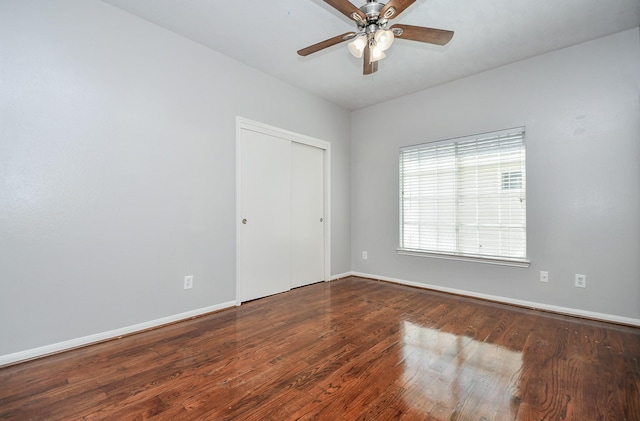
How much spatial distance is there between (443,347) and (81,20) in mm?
3767

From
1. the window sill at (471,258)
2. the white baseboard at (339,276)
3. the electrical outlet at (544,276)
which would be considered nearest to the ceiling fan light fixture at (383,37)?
the window sill at (471,258)

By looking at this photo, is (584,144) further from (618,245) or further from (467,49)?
(467,49)

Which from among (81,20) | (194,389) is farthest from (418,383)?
(81,20)

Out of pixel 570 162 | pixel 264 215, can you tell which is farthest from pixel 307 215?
pixel 570 162

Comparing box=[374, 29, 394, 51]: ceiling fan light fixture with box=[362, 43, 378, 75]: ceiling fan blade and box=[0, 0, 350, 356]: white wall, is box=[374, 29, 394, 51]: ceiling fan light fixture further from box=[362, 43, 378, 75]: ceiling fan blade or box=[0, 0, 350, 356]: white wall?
box=[0, 0, 350, 356]: white wall

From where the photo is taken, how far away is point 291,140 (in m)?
3.92

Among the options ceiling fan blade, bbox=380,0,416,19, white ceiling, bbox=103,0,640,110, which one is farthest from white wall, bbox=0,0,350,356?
ceiling fan blade, bbox=380,0,416,19

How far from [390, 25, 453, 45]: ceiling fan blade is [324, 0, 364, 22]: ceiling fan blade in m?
0.25

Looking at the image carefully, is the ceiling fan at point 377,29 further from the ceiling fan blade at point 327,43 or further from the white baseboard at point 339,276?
the white baseboard at point 339,276

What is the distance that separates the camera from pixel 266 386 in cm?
171

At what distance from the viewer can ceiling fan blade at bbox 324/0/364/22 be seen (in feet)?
5.70

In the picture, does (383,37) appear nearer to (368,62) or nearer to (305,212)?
(368,62)

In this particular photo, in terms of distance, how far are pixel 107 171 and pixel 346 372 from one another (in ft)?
7.88

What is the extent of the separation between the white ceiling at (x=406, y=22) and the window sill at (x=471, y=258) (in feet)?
7.33
